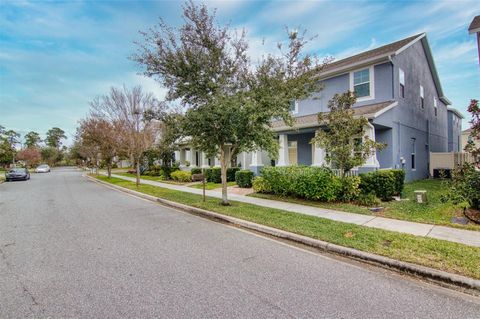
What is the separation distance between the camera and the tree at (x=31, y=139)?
76.5m

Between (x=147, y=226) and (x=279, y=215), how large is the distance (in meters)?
3.78

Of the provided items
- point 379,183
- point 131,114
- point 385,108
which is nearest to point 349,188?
Result: point 379,183

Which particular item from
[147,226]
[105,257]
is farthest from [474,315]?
[147,226]

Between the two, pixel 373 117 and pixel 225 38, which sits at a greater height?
pixel 225 38

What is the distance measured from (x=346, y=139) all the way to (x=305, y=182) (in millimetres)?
2200

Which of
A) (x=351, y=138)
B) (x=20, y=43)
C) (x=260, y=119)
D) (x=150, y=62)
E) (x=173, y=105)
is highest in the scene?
(x=20, y=43)

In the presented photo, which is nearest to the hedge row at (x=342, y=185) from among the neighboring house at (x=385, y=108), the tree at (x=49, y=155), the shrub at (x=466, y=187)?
the neighboring house at (x=385, y=108)

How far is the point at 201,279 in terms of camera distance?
3.69 meters

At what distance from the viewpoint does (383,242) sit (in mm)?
4965

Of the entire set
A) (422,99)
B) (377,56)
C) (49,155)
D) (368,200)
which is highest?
(377,56)

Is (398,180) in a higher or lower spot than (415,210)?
higher

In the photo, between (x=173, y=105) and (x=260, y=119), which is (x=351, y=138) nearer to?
(x=260, y=119)

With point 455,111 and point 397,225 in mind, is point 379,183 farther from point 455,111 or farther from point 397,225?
point 455,111

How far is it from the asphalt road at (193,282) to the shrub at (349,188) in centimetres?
488
